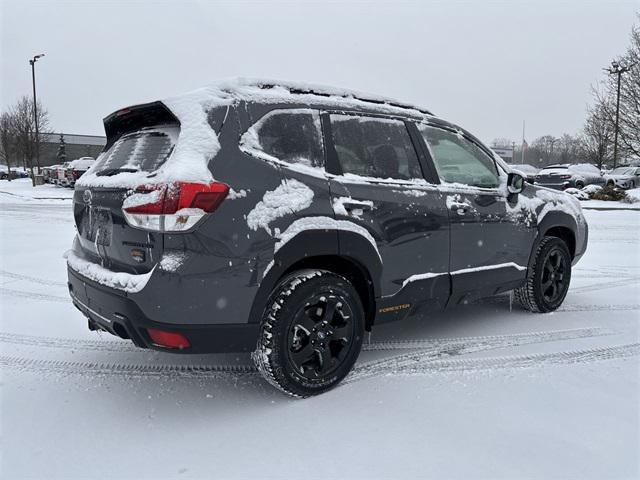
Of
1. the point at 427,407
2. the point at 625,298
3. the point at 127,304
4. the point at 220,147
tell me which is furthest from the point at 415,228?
the point at 625,298

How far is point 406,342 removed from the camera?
412cm

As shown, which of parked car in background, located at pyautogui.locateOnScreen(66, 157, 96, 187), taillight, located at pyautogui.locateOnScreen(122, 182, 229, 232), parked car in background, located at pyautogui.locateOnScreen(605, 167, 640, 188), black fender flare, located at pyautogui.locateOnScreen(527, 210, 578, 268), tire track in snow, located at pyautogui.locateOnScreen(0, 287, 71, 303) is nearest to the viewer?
taillight, located at pyautogui.locateOnScreen(122, 182, 229, 232)

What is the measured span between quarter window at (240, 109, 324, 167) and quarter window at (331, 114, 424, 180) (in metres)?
0.16

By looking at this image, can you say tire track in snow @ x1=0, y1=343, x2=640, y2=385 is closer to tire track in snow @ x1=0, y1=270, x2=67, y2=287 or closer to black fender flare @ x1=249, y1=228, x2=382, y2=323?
black fender flare @ x1=249, y1=228, x2=382, y2=323

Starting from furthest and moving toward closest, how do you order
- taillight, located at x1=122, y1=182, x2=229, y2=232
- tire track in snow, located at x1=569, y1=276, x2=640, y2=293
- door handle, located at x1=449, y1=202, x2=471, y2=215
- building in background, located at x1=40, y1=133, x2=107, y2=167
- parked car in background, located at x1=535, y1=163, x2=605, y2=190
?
building in background, located at x1=40, y1=133, x2=107, y2=167
parked car in background, located at x1=535, y1=163, x2=605, y2=190
tire track in snow, located at x1=569, y1=276, x2=640, y2=293
door handle, located at x1=449, y1=202, x2=471, y2=215
taillight, located at x1=122, y1=182, x2=229, y2=232

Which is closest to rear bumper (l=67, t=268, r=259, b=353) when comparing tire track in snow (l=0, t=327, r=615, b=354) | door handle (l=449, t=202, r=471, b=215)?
tire track in snow (l=0, t=327, r=615, b=354)

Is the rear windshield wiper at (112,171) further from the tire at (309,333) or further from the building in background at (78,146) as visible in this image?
the building in background at (78,146)

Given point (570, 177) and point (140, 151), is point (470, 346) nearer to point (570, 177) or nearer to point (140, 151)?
point (140, 151)

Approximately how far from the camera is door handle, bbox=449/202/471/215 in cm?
380

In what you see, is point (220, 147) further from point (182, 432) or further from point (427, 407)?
point (427, 407)

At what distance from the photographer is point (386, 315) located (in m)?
3.46

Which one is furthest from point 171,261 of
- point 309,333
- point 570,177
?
point 570,177

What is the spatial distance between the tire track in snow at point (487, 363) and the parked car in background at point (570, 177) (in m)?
20.0

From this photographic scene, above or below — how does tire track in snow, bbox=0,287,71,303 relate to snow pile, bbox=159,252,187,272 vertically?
below
